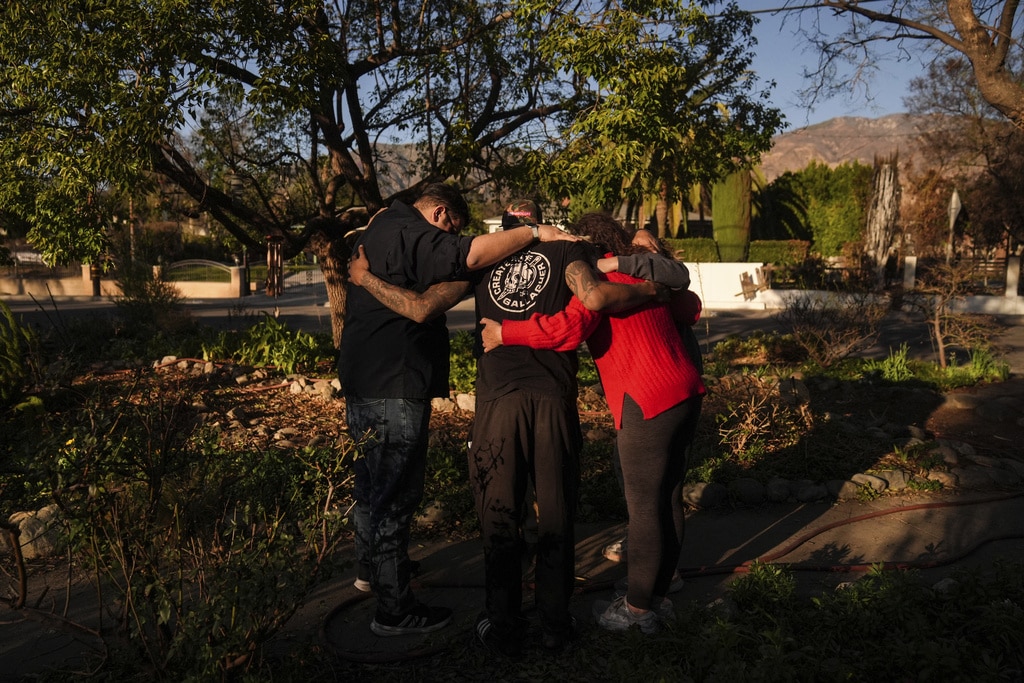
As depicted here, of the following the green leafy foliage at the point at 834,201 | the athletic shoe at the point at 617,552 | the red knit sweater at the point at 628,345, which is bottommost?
the athletic shoe at the point at 617,552

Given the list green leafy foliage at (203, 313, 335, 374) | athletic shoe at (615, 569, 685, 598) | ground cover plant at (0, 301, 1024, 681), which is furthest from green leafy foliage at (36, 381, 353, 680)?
green leafy foliage at (203, 313, 335, 374)

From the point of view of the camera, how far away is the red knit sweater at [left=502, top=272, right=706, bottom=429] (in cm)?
323

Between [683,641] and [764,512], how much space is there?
212 centimetres

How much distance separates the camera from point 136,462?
117 inches

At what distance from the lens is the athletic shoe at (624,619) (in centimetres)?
340

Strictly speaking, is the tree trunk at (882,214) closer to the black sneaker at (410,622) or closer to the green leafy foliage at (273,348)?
the green leafy foliage at (273,348)

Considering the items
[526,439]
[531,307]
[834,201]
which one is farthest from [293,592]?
[834,201]

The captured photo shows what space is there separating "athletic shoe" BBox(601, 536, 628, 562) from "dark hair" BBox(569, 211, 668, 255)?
5.32 feet

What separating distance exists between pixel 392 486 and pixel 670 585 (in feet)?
4.42

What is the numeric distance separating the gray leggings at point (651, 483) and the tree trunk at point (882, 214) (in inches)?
921

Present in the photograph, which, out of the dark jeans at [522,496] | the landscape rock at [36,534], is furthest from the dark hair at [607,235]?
the landscape rock at [36,534]

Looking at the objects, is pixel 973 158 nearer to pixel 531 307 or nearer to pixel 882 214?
pixel 882 214

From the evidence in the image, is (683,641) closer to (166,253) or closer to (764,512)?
(764,512)

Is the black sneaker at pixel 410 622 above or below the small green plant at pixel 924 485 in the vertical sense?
above
